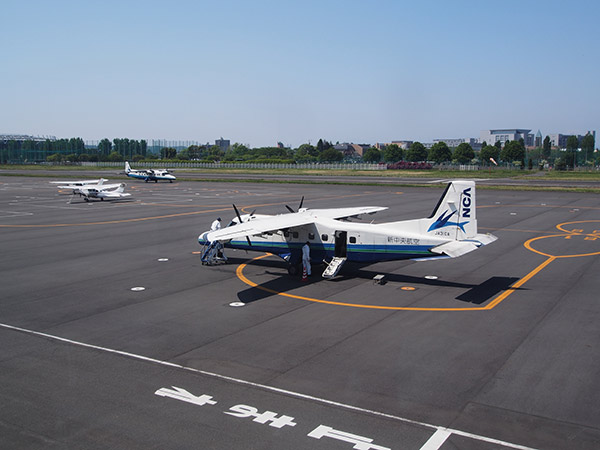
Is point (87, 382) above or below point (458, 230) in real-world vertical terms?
below

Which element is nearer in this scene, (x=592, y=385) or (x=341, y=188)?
(x=592, y=385)

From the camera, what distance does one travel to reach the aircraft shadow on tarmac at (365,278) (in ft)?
79.3

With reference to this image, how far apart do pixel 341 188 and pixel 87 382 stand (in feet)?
254

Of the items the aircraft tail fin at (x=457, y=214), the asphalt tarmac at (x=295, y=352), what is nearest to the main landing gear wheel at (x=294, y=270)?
the asphalt tarmac at (x=295, y=352)

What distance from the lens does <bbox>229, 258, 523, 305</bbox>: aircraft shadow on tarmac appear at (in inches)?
951

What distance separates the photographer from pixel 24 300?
2355cm

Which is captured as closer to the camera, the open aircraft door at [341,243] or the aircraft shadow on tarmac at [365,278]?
the aircraft shadow on tarmac at [365,278]

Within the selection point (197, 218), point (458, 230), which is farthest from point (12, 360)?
point (197, 218)

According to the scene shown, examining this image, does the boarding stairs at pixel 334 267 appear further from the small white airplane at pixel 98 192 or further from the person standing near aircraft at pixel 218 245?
the small white airplane at pixel 98 192

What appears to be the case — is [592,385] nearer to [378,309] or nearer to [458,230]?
[378,309]

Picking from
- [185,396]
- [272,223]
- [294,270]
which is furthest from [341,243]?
[185,396]

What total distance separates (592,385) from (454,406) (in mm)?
4544

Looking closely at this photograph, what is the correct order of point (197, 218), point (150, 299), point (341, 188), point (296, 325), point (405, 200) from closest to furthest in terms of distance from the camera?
point (296, 325) < point (150, 299) < point (197, 218) < point (405, 200) < point (341, 188)

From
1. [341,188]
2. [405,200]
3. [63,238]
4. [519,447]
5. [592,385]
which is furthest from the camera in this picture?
[341,188]
